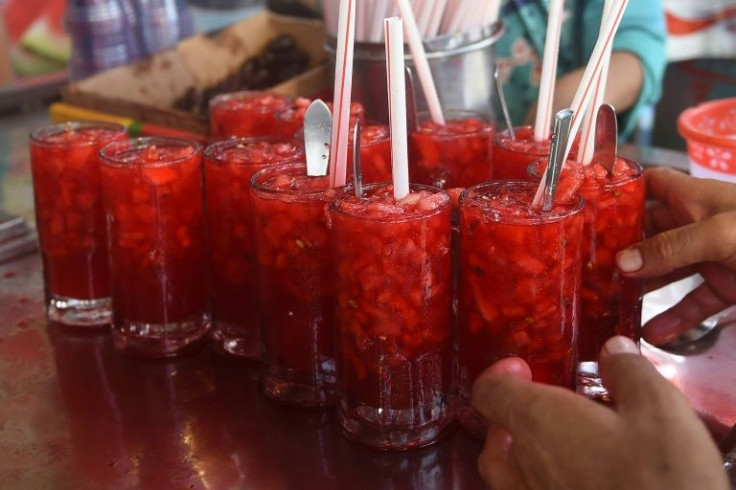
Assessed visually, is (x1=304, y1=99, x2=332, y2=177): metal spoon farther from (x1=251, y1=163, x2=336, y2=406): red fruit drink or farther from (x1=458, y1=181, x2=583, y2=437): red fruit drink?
(x1=458, y1=181, x2=583, y2=437): red fruit drink

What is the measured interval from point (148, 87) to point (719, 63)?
240 cm

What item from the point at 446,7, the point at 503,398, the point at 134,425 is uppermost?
the point at 446,7

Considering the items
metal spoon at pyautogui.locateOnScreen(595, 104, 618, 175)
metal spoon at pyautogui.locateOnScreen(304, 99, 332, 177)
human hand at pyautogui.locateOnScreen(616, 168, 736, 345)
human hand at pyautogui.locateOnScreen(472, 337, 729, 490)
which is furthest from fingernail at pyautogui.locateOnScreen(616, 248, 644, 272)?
metal spoon at pyautogui.locateOnScreen(304, 99, 332, 177)

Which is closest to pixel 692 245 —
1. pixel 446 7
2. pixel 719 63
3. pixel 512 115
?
pixel 446 7

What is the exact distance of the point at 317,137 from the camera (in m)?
1.25

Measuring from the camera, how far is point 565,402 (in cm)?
89

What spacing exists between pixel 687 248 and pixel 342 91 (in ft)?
1.77

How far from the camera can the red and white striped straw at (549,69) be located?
1.23 meters

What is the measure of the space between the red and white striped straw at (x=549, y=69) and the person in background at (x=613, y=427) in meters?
0.24

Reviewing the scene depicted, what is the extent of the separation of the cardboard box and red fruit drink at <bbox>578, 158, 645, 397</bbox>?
1.26m

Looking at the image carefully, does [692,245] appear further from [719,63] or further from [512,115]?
[719,63]

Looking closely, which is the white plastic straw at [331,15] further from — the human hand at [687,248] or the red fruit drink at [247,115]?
the human hand at [687,248]

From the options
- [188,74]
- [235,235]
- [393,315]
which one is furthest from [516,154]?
[188,74]

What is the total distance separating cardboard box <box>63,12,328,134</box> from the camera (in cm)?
236
